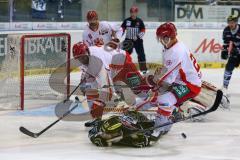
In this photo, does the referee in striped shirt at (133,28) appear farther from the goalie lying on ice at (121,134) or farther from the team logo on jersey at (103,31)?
the goalie lying on ice at (121,134)

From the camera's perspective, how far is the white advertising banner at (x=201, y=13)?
14.4 m

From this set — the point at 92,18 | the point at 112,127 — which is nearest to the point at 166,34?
the point at 112,127

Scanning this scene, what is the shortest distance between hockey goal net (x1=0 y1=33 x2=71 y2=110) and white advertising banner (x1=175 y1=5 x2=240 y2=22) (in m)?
5.92

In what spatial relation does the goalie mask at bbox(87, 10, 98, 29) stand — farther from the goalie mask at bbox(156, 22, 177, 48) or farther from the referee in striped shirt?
the referee in striped shirt

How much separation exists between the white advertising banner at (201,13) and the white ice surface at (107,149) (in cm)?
696

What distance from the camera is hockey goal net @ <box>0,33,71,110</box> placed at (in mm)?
8023

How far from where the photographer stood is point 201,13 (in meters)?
14.6

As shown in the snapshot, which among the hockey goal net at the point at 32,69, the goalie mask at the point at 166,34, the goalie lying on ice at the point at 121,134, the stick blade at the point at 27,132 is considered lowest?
the stick blade at the point at 27,132

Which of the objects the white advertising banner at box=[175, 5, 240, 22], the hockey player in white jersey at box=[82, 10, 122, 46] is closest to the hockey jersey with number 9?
the hockey player in white jersey at box=[82, 10, 122, 46]

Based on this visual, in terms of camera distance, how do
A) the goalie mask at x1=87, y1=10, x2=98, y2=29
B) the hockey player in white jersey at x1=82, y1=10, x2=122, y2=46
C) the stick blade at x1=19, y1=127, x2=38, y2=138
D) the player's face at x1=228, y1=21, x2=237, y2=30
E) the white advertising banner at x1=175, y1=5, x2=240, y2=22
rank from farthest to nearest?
the white advertising banner at x1=175, y1=5, x2=240, y2=22 < the player's face at x1=228, y1=21, x2=237, y2=30 < the hockey player in white jersey at x1=82, y1=10, x2=122, y2=46 < the goalie mask at x1=87, y1=10, x2=98, y2=29 < the stick blade at x1=19, y1=127, x2=38, y2=138

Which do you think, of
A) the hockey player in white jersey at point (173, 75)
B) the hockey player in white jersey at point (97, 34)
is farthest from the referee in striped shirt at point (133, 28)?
the hockey player in white jersey at point (173, 75)

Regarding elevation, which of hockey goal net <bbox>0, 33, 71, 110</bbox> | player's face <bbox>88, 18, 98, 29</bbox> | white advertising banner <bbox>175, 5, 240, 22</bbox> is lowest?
hockey goal net <bbox>0, 33, 71, 110</bbox>

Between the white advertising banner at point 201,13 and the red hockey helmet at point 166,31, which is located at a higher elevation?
the white advertising banner at point 201,13

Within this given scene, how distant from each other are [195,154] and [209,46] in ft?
27.9
